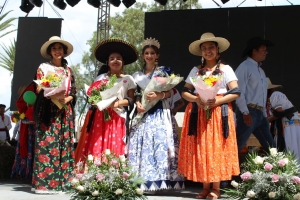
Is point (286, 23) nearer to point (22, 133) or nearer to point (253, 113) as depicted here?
point (253, 113)

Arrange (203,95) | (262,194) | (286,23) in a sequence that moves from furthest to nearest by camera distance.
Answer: (286,23), (203,95), (262,194)

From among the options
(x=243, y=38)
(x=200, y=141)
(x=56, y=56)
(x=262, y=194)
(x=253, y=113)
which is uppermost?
(x=243, y=38)

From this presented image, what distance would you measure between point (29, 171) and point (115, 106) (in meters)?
1.87

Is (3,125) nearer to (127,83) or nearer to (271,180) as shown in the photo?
(127,83)

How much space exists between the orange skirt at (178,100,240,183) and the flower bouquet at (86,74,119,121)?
983mm

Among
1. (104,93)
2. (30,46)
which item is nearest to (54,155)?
(104,93)


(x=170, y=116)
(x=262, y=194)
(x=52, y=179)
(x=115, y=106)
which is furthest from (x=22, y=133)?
(x=262, y=194)

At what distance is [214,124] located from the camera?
195 inches

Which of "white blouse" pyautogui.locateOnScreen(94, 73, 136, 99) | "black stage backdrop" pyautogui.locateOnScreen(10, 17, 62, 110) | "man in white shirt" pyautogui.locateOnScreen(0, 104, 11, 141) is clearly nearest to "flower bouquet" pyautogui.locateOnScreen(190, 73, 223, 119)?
"white blouse" pyautogui.locateOnScreen(94, 73, 136, 99)

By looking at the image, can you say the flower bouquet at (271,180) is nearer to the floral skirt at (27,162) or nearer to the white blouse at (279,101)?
the white blouse at (279,101)

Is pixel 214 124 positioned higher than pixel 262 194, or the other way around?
pixel 214 124

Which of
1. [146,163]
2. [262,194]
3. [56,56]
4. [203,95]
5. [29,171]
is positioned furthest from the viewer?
[29,171]

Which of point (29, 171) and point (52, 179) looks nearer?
point (52, 179)

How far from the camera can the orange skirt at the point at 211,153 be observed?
4867mm
